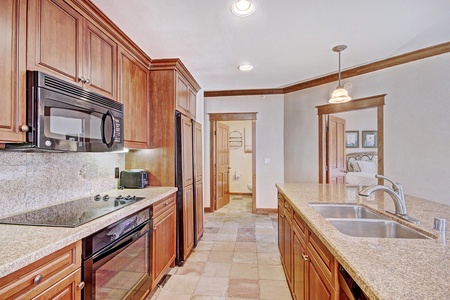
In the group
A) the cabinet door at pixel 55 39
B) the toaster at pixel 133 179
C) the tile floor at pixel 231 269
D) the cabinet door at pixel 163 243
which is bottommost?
the tile floor at pixel 231 269

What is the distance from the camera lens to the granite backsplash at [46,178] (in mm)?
1453

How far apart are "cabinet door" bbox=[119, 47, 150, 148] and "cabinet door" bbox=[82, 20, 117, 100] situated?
113 millimetres

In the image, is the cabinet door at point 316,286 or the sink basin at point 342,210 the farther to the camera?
the sink basin at point 342,210

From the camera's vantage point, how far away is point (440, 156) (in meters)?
2.62

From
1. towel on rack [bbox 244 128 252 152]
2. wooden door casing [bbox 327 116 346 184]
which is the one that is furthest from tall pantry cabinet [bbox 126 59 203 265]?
towel on rack [bbox 244 128 252 152]

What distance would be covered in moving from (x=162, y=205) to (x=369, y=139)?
7120mm

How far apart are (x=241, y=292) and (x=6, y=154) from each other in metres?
2.13

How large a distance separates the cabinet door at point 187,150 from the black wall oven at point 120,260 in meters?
0.86

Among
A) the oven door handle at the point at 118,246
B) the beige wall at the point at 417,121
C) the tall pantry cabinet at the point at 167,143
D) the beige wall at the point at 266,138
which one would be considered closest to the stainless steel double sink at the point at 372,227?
the oven door handle at the point at 118,246

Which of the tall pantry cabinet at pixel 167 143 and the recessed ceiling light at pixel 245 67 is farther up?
the recessed ceiling light at pixel 245 67

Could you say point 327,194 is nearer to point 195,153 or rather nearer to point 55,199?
point 195,153

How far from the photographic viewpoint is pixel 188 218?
2838mm

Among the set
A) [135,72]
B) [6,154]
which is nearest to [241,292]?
[6,154]

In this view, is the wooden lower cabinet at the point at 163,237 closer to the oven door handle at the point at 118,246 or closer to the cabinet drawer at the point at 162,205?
the cabinet drawer at the point at 162,205
